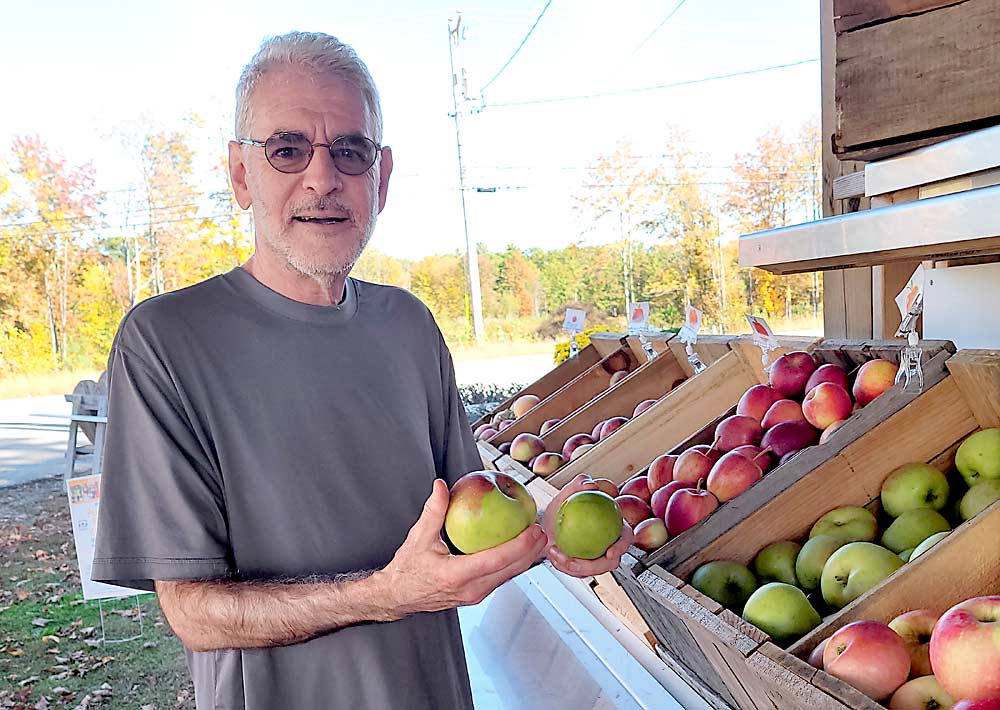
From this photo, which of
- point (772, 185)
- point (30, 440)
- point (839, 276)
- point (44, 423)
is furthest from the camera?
point (772, 185)

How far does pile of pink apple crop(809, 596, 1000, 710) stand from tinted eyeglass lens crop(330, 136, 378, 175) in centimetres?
93

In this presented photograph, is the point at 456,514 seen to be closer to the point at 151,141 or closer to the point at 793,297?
the point at 793,297

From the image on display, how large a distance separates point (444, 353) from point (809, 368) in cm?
84

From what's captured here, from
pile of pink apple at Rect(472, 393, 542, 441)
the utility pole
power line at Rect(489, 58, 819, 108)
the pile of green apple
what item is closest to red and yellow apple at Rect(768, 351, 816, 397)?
the pile of green apple

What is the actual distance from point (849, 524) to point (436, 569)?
0.77 m

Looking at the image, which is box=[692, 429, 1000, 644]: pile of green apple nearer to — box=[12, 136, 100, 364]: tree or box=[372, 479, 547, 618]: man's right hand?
A: box=[372, 479, 547, 618]: man's right hand

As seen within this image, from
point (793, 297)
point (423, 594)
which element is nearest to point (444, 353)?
point (423, 594)

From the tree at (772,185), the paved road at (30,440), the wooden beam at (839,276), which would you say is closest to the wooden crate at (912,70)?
the wooden beam at (839,276)

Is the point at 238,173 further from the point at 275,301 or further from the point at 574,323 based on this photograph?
the point at 574,323

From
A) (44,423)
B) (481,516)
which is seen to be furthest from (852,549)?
(44,423)

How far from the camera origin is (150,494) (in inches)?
43.1

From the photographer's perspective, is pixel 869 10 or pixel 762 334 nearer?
pixel 869 10

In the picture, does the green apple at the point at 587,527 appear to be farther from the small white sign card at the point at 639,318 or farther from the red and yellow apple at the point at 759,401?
the small white sign card at the point at 639,318

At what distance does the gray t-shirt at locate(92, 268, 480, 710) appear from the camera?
1.10m
